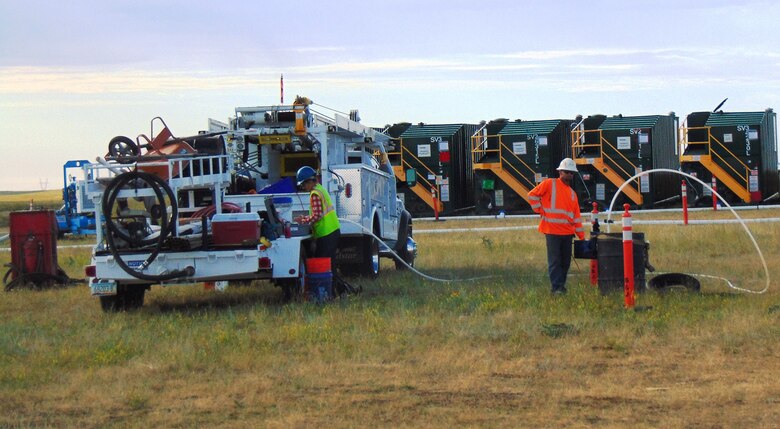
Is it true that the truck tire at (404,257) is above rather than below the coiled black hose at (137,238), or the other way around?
below

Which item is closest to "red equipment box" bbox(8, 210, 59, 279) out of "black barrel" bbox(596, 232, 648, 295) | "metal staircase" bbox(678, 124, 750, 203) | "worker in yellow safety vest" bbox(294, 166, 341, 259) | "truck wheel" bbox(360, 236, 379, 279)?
"truck wheel" bbox(360, 236, 379, 279)

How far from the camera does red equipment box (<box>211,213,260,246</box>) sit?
515 inches

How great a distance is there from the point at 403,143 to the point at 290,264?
26.7m

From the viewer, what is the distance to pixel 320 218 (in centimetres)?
1425

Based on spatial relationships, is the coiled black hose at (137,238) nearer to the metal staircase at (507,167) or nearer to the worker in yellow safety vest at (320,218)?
the worker in yellow safety vest at (320,218)

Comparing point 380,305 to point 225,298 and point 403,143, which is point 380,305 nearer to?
point 225,298

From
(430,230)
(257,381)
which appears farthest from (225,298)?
(430,230)

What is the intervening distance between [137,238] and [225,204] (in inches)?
80.4

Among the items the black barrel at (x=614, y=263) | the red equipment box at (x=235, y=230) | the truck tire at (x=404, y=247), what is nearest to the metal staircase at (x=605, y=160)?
the truck tire at (x=404, y=247)

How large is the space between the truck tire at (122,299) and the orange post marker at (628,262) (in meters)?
5.63

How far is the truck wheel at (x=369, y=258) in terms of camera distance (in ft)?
55.7

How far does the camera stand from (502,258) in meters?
20.4

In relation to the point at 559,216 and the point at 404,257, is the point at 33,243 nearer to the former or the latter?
the point at 404,257

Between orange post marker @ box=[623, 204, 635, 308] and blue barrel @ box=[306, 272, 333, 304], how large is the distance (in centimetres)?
349
